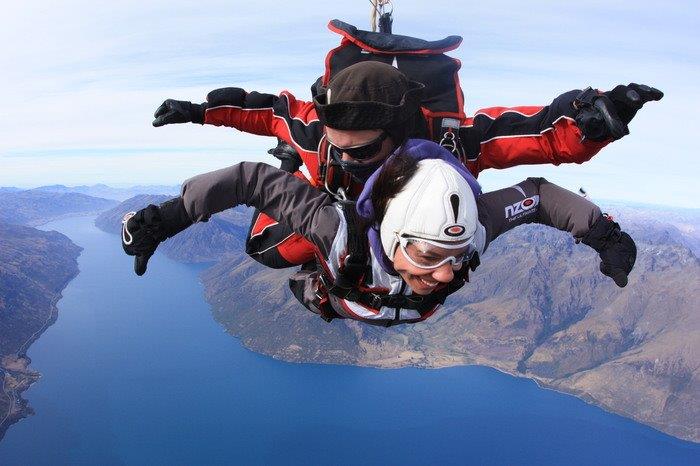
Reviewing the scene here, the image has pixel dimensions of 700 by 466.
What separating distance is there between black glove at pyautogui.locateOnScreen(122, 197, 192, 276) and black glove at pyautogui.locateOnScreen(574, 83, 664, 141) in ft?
7.36

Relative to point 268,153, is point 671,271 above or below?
below

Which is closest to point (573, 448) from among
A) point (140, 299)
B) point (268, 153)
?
point (268, 153)

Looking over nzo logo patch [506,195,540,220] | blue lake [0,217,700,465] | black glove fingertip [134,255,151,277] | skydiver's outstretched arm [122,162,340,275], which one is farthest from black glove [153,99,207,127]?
blue lake [0,217,700,465]

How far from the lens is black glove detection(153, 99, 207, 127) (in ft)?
10.3

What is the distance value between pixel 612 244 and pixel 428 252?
1.38 m

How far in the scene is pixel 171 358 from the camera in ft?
265

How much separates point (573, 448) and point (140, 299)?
96.5 m

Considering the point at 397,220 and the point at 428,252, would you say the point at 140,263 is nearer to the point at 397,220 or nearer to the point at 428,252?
the point at 397,220

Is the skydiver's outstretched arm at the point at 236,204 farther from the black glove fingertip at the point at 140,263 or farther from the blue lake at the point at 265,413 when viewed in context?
the blue lake at the point at 265,413

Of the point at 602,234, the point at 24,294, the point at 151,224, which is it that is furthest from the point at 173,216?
the point at 24,294

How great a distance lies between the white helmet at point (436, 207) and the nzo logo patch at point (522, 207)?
2.23ft

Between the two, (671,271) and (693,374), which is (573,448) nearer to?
(693,374)

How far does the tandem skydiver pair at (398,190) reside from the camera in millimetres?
2156

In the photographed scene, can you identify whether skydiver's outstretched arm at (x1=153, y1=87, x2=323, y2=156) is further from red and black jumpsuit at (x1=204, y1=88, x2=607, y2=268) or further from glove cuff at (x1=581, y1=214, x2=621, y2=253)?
glove cuff at (x1=581, y1=214, x2=621, y2=253)
